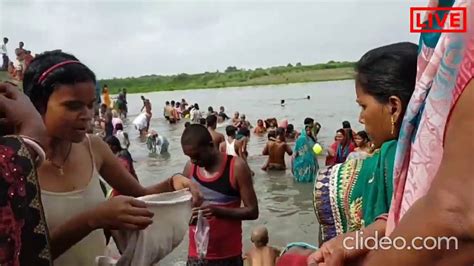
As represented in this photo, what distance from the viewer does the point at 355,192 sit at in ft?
7.34

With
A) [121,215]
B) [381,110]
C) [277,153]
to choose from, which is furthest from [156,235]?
[277,153]

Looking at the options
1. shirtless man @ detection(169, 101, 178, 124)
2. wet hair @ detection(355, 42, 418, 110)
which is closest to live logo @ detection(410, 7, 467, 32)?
wet hair @ detection(355, 42, 418, 110)

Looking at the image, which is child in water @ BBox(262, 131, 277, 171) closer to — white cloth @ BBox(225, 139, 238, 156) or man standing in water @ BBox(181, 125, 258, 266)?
white cloth @ BBox(225, 139, 238, 156)

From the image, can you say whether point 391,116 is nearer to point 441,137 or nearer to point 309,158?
point 441,137

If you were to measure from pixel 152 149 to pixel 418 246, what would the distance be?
1481cm

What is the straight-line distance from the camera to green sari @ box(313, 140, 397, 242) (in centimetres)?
190

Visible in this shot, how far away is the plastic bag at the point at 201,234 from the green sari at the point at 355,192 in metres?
0.76

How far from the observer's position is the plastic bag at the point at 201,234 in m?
2.98

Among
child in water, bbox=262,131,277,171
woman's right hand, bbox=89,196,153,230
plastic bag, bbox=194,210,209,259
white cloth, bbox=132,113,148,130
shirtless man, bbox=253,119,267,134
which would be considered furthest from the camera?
white cloth, bbox=132,113,148,130

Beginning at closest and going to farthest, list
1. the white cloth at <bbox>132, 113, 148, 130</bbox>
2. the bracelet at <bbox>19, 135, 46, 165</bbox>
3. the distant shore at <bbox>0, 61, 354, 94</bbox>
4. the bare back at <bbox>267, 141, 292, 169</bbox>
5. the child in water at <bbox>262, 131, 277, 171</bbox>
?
the bracelet at <bbox>19, 135, 46, 165</bbox>
the bare back at <bbox>267, 141, 292, 169</bbox>
the child in water at <bbox>262, 131, 277, 171</bbox>
the white cloth at <bbox>132, 113, 148, 130</bbox>
the distant shore at <bbox>0, 61, 354, 94</bbox>

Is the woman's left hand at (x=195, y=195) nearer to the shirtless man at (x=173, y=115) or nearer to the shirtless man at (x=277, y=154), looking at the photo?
the shirtless man at (x=277, y=154)

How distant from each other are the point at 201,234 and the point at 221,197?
32 centimetres

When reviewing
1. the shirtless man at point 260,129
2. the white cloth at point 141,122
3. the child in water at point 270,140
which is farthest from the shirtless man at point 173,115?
the child in water at point 270,140

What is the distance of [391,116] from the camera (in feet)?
5.88
